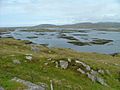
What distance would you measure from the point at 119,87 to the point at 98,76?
2.77m

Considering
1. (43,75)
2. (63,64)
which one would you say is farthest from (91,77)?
(43,75)

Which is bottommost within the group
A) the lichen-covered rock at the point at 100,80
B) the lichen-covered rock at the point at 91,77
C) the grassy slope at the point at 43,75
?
the lichen-covered rock at the point at 100,80

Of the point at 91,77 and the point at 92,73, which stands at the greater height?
the point at 92,73

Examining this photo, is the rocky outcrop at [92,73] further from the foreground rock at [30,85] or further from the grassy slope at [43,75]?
the foreground rock at [30,85]

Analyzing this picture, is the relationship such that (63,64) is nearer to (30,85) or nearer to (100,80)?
(100,80)

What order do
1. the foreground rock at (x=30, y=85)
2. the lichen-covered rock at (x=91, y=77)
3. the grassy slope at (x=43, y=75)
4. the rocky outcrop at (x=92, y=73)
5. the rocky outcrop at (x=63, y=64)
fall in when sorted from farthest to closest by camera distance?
the rocky outcrop at (x=63, y=64) → the rocky outcrop at (x=92, y=73) → the lichen-covered rock at (x=91, y=77) → the grassy slope at (x=43, y=75) → the foreground rock at (x=30, y=85)

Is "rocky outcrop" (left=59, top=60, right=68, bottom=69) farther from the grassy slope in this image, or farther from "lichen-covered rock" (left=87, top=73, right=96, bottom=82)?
"lichen-covered rock" (left=87, top=73, right=96, bottom=82)

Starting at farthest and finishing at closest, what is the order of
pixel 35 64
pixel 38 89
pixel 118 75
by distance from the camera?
pixel 118 75, pixel 35 64, pixel 38 89

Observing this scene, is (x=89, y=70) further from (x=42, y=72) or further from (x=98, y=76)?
(x=42, y=72)

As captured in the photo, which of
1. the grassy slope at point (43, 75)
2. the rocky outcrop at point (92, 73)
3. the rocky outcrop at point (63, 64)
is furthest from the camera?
Answer: the rocky outcrop at point (63, 64)

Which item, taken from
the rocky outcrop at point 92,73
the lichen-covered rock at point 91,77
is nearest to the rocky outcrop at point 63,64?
the rocky outcrop at point 92,73

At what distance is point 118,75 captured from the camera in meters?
36.1

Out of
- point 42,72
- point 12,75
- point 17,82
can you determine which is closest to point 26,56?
point 42,72

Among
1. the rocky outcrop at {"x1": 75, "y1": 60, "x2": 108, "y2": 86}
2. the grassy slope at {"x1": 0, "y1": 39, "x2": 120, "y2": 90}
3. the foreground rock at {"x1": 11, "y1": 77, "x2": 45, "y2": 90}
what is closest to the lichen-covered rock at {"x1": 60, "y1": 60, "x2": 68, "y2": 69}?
the grassy slope at {"x1": 0, "y1": 39, "x2": 120, "y2": 90}
